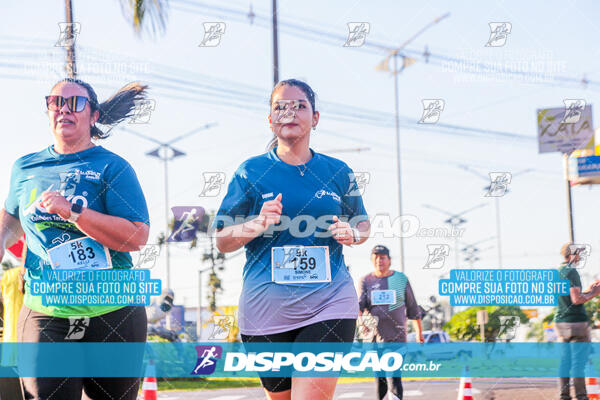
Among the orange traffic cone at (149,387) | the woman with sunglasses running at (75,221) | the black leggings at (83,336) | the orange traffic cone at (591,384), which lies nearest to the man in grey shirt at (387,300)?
the orange traffic cone at (591,384)

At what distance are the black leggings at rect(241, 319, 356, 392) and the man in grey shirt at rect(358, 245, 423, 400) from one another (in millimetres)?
4196

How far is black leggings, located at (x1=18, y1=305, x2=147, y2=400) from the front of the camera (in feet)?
10.7

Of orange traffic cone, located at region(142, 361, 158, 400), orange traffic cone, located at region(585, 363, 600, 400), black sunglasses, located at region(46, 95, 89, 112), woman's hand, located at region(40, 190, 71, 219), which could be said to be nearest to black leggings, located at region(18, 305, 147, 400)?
woman's hand, located at region(40, 190, 71, 219)

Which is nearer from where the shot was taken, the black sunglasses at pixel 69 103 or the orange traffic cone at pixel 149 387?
the black sunglasses at pixel 69 103

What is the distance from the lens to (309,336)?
141 inches

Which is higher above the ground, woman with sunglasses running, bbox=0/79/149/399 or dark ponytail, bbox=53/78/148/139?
dark ponytail, bbox=53/78/148/139

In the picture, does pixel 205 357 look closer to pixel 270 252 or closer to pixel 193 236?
pixel 193 236

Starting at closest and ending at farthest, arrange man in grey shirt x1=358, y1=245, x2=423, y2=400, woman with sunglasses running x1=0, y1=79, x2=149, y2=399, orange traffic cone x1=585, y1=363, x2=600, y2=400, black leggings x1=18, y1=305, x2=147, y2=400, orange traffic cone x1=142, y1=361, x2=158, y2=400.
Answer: black leggings x1=18, y1=305, x2=147, y2=400, woman with sunglasses running x1=0, y1=79, x2=149, y2=399, orange traffic cone x1=142, y1=361, x2=158, y2=400, orange traffic cone x1=585, y1=363, x2=600, y2=400, man in grey shirt x1=358, y1=245, x2=423, y2=400

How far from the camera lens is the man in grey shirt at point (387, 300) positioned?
784 centimetres

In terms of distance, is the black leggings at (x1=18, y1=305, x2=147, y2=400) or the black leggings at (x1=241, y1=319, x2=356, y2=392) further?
the black leggings at (x1=241, y1=319, x2=356, y2=392)

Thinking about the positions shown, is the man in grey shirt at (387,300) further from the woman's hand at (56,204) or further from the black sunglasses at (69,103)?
the woman's hand at (56,204)

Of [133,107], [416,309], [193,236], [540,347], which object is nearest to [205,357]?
[193,236]

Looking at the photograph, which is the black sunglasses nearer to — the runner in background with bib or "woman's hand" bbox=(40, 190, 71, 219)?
"woman's hand" bbox=(40, 190, 71, 219)

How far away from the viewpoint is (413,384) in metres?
13.5
